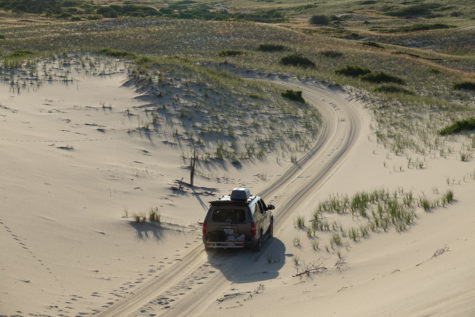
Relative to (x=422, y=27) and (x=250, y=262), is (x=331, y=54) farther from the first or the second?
(x=250, y=262)

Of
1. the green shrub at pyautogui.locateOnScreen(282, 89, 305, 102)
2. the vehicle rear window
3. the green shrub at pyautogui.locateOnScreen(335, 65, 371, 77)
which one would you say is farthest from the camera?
the green shrub at pyautogui.locateOnScreen(335, 65, 371, 77)

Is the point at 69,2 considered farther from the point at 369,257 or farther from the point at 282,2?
the point at 369,257

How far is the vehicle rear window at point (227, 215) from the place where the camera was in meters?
13.8

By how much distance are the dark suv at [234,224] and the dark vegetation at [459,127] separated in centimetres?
1765

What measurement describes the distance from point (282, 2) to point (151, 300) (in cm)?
17954

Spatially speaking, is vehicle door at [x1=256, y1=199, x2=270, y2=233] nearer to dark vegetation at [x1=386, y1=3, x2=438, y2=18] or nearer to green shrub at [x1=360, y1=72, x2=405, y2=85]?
green shrub at [x1=360, y1=72, x2=405, y2=85]

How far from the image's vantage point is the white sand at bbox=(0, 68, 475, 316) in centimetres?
968

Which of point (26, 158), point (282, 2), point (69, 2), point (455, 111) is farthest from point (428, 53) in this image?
point (282, 2)

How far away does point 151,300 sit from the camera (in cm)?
1076

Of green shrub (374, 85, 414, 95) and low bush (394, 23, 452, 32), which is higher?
low bush (394, 23, 452, 32)

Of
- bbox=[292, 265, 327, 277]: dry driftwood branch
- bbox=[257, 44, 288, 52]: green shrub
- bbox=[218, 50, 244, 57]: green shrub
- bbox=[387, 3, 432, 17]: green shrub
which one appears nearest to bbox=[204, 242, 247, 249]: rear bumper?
bbox=[292, 265, 327, 277]: dry driftwood branch

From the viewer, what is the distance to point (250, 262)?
13.1 m

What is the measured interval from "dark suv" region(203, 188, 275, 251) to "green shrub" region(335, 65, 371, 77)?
39.3m

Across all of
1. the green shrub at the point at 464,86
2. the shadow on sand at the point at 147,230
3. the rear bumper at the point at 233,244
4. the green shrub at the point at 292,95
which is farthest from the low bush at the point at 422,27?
the rear bumper at the point at 233,244
